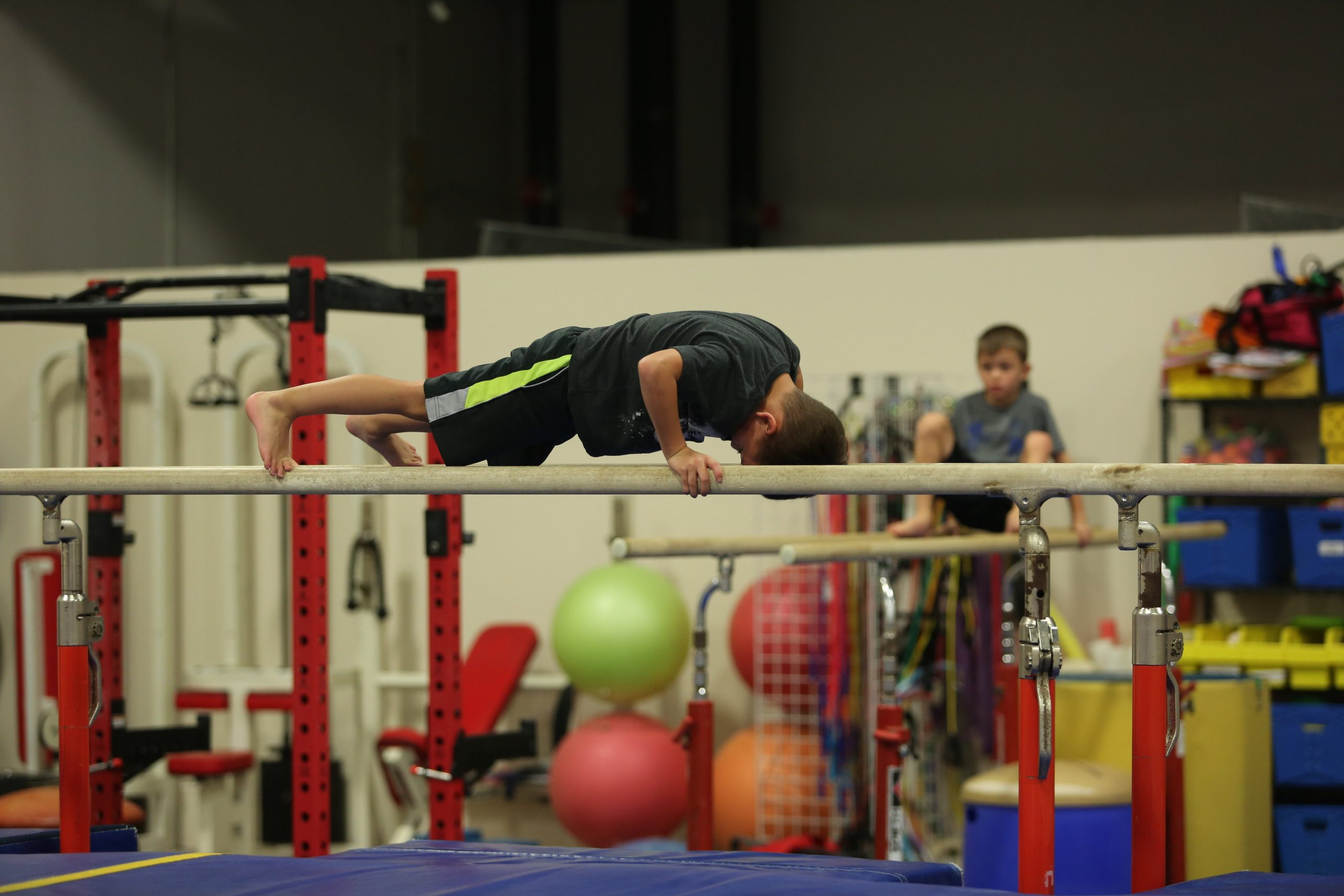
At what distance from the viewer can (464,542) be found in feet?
11.3

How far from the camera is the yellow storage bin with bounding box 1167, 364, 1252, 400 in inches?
174

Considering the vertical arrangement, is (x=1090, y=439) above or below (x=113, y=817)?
above

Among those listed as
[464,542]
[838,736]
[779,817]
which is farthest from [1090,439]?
[464,542]

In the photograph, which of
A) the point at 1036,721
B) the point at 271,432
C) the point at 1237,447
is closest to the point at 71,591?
the point at 271,432

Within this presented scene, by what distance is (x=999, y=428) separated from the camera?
4.12m

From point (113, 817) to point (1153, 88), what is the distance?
6.59 meters

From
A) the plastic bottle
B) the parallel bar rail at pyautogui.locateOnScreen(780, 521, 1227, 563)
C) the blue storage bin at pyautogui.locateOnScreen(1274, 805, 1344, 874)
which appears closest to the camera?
the parallel bar rail at pyautogui.locateOnScreen(780, 521, 1227, 563)

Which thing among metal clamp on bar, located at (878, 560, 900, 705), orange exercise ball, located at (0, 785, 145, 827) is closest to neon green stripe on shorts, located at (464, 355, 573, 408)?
metal clamp on bar, located at (878, 560, 900, 705)

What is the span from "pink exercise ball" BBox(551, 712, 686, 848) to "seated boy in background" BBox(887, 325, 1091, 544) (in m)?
1.25

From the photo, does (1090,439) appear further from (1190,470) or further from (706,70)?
(706,70)

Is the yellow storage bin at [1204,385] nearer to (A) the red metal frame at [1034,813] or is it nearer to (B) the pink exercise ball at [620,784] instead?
(B) the pink exercise ball at [620,784]

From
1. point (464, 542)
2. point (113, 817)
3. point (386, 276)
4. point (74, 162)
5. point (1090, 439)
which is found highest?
point (74, 162)

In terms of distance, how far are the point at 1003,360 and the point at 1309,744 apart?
5.45 ft

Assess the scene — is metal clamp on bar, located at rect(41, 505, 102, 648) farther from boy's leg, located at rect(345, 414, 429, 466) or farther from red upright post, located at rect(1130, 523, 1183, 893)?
red upright post, located at rect(1130, 523, 1183, 893)
